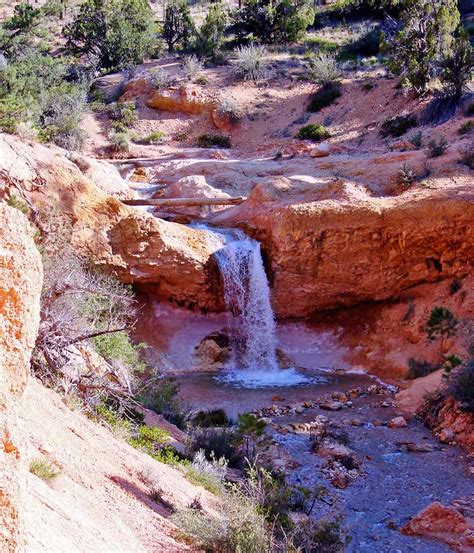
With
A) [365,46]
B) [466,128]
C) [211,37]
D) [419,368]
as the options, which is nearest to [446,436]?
[419,368]

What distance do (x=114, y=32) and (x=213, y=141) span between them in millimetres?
12412

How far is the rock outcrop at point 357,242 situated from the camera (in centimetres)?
1658

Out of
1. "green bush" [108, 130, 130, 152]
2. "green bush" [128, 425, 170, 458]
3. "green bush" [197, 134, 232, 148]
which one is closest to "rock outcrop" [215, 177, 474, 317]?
"green bush" [128, 425, 170, 458]

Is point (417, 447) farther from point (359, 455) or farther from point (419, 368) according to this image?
point (419, 368)

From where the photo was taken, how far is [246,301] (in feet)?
58.1

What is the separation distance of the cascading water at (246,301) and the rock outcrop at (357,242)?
342mm

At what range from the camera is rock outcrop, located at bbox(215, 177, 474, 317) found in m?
16.6

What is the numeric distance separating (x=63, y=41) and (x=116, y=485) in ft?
150

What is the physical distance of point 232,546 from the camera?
510cm

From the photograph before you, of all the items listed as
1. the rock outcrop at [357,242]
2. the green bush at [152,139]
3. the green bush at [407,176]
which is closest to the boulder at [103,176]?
the rock outcrop at [357,242]

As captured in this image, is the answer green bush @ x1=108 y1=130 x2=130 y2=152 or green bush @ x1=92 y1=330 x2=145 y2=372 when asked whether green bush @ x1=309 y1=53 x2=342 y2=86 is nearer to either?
green bush @ x1=108 y1=130 x2=130 y2=152

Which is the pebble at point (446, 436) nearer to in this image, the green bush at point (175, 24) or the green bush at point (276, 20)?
the green bush at point (276, 20)

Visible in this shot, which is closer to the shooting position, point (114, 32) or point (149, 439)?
point (149, 439)

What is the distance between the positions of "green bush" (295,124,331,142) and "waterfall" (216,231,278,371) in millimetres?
11379
